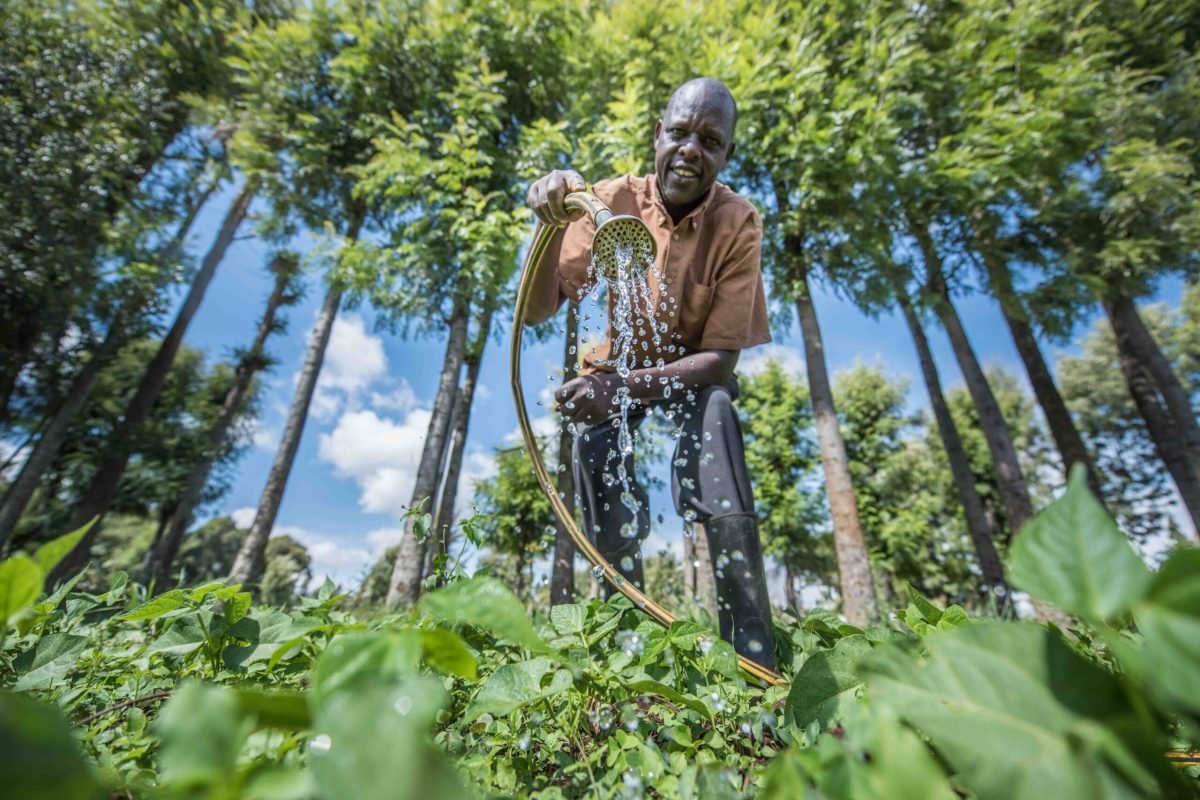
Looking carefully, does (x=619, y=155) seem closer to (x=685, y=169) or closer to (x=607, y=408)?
(x=685, y=169)

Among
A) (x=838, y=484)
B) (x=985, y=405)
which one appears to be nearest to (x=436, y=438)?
(x=838, y=484)

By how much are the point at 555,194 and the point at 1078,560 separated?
169cm

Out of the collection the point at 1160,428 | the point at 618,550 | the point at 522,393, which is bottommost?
the point at 618,550

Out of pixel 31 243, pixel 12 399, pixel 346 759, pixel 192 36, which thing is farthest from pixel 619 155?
pixel 12 399

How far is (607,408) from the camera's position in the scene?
1.79 metres

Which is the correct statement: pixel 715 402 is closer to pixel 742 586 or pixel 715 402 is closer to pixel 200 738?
pixel 742 586

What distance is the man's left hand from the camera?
1.77m

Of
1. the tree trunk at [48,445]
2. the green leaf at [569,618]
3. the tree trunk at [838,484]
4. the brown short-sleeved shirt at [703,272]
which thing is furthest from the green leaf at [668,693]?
the tree trunk at [48,445]

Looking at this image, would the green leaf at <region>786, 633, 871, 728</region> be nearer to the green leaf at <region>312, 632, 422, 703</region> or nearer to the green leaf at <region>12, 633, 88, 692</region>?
the green leaf at <region>312, 632, 422, 703</region>

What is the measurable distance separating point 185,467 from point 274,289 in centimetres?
601

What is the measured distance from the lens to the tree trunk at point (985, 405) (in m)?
7.03

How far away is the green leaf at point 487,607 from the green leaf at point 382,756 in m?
0.19

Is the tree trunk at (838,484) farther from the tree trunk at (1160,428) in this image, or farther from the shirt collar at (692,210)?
the tree trunk at (1160,428)

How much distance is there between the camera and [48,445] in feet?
30.8
